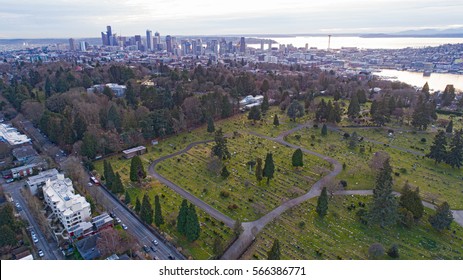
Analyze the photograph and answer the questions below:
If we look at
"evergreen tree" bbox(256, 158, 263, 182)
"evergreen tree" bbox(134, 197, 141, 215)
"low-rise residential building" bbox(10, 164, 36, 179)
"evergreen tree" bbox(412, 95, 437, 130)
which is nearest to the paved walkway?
"evergreen tree" bbox(256, 158, 263, 182)

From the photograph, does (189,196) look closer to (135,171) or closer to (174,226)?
(174,226)

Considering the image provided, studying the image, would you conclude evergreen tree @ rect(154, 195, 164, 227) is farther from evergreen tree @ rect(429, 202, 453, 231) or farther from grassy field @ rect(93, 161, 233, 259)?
evergreen tree @ rect(429, 202, 453, 231)

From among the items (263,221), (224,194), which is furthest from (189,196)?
(263,221)

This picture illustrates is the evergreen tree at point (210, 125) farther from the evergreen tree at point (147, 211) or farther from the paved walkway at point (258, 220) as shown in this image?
the evergreen tree at point (147, 211)

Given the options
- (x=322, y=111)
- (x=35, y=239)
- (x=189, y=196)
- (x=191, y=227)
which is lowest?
(x=35, y=239)

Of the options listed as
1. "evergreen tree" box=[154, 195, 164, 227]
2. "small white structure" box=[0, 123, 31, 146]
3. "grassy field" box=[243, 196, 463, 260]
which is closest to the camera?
"grassy field" box=[243, 196, 463, 260]

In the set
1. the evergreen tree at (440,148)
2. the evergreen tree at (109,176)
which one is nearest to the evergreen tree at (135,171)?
the evergreen tree at (109,176)
